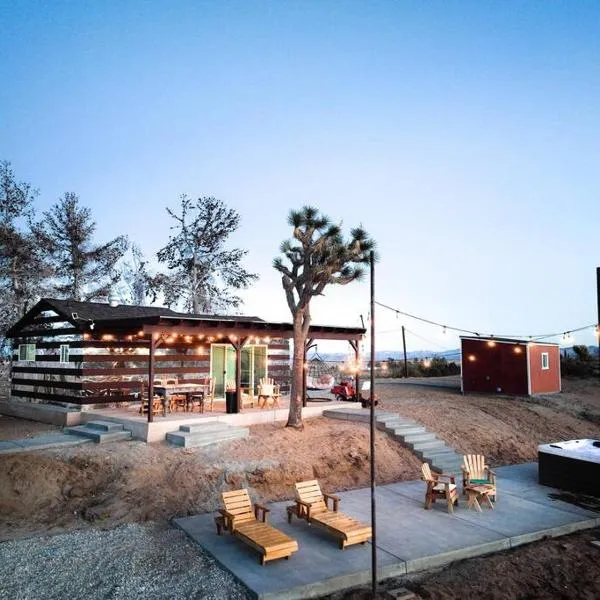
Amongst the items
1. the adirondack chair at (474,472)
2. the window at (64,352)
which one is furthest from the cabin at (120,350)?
the adirondack chair at (474,472)

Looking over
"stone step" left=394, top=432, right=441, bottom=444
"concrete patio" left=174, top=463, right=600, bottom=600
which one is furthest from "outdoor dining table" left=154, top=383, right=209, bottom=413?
"stone step" left=394, top=432, right=441, bottom=444

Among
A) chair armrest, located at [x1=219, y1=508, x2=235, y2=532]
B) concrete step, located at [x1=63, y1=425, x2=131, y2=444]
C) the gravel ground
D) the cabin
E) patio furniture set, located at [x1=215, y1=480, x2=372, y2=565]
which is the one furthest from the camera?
the cabin

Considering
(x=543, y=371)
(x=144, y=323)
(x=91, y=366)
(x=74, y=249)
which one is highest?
(x=74, y=249)

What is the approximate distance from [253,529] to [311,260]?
8596 mm

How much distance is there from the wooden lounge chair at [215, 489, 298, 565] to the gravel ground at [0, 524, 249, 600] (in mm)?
578

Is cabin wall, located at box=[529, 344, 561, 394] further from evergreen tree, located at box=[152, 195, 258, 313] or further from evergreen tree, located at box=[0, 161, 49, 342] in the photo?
evergreen tree, located at box=[0, 161, 49, 342]

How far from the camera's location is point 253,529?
24.3 feet

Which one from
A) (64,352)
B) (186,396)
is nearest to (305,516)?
(186,396)

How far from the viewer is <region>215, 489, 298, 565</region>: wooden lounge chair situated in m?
6.72

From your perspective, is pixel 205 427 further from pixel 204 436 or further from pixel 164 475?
pixel 164 475

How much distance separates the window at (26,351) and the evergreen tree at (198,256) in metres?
13.1

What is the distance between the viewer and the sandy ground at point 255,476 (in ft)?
22.6

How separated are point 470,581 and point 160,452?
805cm

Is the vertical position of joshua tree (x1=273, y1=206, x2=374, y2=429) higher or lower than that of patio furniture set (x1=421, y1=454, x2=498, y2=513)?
higher
